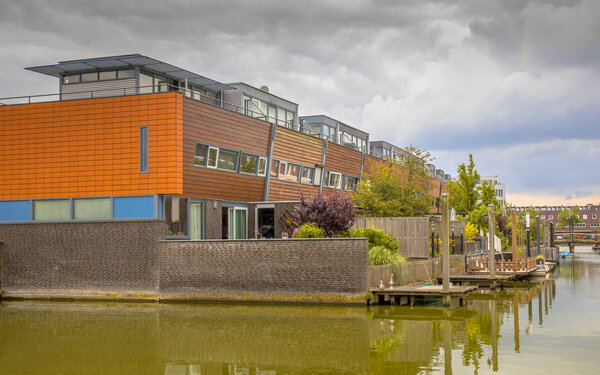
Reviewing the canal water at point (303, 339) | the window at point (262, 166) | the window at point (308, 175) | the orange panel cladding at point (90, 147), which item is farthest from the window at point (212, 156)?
the window at point (308, 175)

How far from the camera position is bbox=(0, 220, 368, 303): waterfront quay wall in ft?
83.9

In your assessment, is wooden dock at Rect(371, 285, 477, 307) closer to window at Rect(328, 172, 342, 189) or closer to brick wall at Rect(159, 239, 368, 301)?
brick wall at Rect(159, 239, 368, 301)

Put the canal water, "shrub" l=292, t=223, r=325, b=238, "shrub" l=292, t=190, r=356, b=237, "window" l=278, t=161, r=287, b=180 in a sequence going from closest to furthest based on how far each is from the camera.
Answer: the canal water
"shrub" l=292, t=223, r=325, b=238
"shrub" l=292, t=190, r=356, b=237
"window" l=278, t=161, r=287, b=180

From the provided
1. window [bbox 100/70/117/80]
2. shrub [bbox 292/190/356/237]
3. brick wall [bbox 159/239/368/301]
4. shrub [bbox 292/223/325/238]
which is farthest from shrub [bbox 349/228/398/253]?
window [bbox 100/70/117/80]

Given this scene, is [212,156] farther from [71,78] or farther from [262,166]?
[71,78]

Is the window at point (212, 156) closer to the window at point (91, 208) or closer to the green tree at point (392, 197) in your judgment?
the window at point (91, 208)

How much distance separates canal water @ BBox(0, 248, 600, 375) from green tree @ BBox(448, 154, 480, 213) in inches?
1214

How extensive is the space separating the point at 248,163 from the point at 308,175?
25.4 feet

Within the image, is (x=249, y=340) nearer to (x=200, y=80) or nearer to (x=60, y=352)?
(x=60, y=352)

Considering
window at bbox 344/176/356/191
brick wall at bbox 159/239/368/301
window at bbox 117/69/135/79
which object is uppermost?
window at bbox 117/69/135/79

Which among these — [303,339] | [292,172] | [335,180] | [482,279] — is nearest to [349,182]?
[335,180]

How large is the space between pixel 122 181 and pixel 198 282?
595 cm

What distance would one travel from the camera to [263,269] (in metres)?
26.6

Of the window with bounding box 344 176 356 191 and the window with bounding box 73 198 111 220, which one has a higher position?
the window with bounding box 344 176 356 191
